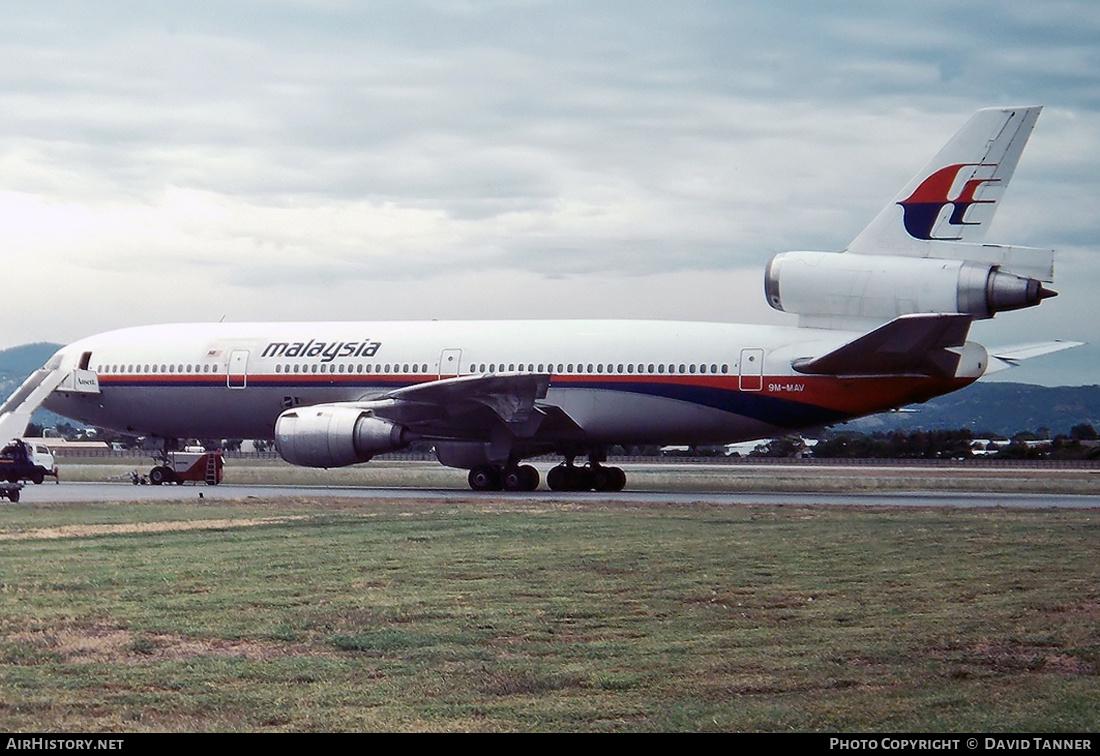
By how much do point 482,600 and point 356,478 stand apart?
26.7 m

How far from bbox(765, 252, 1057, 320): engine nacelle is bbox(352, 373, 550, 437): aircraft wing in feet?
18.0

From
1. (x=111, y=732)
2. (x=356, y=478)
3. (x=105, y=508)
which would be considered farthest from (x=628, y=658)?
(x=356, y=478)

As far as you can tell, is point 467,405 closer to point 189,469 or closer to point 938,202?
point 189,469

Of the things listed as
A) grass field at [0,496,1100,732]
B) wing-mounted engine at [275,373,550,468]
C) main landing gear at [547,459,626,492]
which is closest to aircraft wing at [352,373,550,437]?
wing-mounted engine at [275,373,550,468]

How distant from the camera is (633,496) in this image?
88.8ft

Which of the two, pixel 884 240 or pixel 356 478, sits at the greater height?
pixel 884 240

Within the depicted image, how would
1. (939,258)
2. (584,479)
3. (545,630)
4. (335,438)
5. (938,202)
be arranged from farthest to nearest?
(584,479) < (335,438) < (938,202) < (939,258) < (545,630)

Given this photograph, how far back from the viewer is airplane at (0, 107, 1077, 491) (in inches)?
1030

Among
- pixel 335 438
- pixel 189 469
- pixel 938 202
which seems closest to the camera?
pixel 938 202

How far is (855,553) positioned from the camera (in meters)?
15.0

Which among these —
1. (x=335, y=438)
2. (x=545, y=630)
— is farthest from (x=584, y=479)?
(x=545, y=630)

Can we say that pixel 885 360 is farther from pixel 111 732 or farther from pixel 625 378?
pixel 111 732

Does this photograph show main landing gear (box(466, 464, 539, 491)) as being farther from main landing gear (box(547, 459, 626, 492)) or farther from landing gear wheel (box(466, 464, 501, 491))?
main landing gear (box(547, 459, 626, 492))

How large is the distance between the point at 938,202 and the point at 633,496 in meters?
8.53
